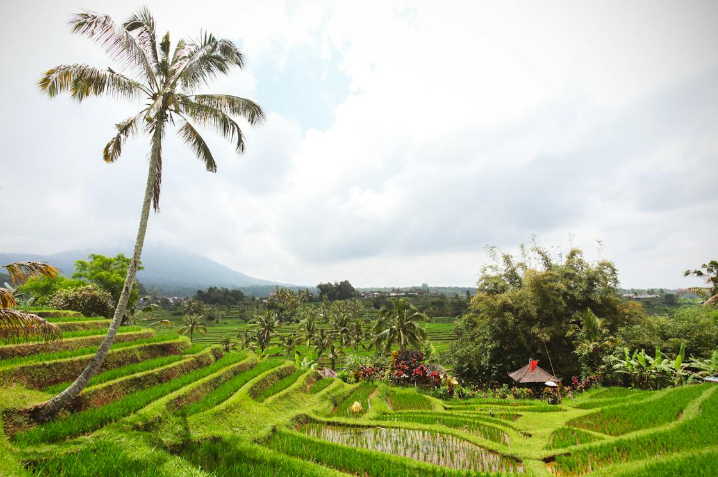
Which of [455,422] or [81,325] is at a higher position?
[81,325]

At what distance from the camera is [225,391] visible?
36.2ft

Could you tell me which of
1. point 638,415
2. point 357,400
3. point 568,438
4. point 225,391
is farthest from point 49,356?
point 638,415

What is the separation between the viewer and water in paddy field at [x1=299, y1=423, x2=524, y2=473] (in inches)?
328

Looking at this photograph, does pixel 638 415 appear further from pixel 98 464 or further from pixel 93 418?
pixel 93 418

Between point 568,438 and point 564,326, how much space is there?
14218 millimetres

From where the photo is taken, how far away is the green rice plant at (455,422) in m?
10.5

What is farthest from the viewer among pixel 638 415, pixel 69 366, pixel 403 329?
pixel 403 329

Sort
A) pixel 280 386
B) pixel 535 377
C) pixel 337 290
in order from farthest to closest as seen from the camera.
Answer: pixel 337 290 < pixel 535 377 < pixel 280 386

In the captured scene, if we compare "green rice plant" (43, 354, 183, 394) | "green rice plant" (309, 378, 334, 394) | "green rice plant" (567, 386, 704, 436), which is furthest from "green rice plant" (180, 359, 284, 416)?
"green rice plant" (567, 386, 704, 436)

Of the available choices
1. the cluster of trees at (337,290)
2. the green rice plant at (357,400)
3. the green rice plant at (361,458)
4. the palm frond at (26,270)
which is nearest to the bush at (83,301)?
the palm frond at (26,270)

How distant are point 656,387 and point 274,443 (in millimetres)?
19715

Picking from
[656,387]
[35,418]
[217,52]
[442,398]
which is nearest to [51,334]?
[35,418]

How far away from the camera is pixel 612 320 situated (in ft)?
75.1

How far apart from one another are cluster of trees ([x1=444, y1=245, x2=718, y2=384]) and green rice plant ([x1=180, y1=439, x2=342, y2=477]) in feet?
61.8
